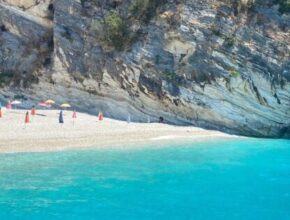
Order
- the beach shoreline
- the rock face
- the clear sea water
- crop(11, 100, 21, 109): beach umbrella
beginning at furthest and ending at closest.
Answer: crop(11, 100, 21, 109): beach umbrella → the rock face → the beach shoreline → the clear sea water

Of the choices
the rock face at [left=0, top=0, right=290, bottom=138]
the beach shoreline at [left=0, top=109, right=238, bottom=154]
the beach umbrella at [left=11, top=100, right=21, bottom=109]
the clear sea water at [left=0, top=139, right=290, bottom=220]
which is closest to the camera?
the clear sea water at [left=0, top=139, right=290, bottom=220]

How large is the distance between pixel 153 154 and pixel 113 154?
8.55 ft

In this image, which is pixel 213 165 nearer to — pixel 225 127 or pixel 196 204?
pixel 196 204

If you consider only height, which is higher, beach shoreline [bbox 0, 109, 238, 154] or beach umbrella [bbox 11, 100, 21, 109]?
beach umbrella [bbox 11, 100, 21, 109]

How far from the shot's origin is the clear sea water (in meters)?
17.3

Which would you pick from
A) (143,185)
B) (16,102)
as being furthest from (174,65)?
(143,185)

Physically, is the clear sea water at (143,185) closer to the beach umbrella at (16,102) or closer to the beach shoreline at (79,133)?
the beach shoreline at (79,133)

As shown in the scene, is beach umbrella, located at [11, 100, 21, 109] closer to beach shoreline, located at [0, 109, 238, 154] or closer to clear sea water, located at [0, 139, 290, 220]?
beach shoreline, located at [0, 109, 238, 154]

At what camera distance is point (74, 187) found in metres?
20.7

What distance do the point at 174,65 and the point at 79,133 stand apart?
13.6 meters

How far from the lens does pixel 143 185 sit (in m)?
21.5

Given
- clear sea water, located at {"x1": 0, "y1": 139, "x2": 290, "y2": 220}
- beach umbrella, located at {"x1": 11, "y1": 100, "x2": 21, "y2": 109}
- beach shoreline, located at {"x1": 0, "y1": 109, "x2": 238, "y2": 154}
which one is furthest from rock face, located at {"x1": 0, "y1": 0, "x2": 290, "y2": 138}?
clear sea water, located at {"x1": 0, "y1": 139, "x2": 290, "y2": 220}

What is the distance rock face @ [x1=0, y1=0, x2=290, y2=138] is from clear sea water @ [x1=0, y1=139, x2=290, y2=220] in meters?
12.1

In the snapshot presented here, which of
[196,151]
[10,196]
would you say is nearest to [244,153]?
[196,151]
